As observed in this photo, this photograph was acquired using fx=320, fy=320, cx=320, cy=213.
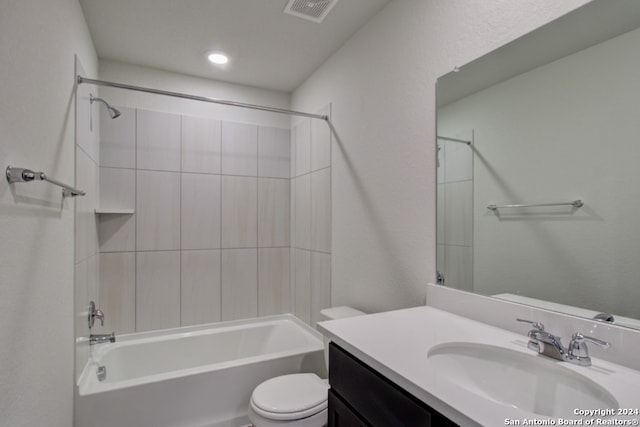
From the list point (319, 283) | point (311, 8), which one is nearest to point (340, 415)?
point (319, 283)

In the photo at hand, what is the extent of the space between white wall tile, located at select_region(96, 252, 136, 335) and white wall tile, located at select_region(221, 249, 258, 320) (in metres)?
0.69

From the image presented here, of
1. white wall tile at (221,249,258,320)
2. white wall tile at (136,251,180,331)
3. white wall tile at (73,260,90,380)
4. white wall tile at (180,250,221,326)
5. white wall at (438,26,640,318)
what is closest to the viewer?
white wall at (438,26,640,318)

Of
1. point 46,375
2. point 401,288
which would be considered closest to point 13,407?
point 46,375

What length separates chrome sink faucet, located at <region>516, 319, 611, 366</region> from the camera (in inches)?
32.6

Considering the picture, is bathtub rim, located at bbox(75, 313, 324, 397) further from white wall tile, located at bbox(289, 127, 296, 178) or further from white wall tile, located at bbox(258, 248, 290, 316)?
white wall tile, located at bbox(289, 127, 296, 178)

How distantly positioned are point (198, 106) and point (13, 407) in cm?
231

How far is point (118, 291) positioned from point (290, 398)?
1.64 metres

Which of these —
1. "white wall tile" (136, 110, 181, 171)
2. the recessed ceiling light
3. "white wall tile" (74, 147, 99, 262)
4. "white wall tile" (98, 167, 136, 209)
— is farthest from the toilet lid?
the recessed ceiling light

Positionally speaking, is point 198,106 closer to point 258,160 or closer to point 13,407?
point 258,160

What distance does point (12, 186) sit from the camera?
98cm

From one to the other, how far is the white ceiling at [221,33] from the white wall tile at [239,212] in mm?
920

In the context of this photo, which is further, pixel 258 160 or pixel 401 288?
pixel 258 160

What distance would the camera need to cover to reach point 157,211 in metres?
2.55

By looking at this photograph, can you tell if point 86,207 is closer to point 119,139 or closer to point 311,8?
point 119,139
